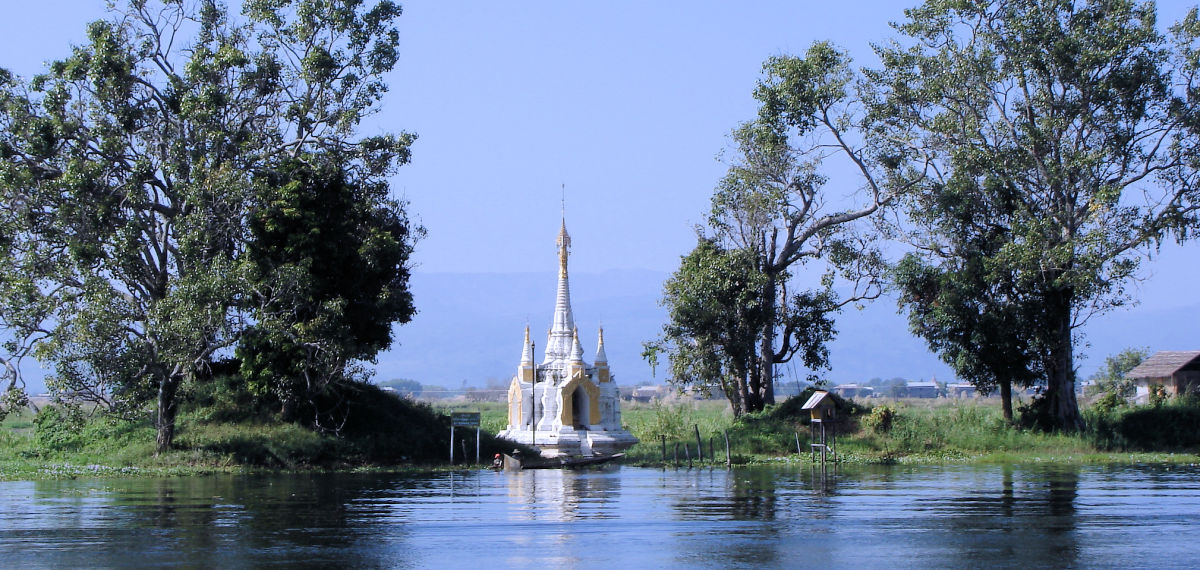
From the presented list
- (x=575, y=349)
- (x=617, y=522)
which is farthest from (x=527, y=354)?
(x=617, y=522)

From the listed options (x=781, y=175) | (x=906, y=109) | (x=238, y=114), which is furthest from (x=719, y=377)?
(x=238, y=114)

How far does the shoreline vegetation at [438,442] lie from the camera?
31812mm

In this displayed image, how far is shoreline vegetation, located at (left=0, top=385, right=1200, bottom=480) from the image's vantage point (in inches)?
1252

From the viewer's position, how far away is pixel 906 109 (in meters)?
39.2

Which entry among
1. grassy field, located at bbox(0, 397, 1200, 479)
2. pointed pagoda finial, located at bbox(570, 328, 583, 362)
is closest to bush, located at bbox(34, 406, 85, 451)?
grassy field, located at bbox(0, 397, 1200, 479)

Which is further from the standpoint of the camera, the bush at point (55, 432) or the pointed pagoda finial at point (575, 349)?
the pointed pagoda finial at point (575, 349)

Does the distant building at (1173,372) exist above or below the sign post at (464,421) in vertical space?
above

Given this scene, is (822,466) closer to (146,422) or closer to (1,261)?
(146,422)

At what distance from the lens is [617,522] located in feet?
63.5

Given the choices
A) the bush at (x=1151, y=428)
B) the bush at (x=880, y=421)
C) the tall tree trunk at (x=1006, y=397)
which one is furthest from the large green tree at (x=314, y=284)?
the bush at (x=1151, y=428)

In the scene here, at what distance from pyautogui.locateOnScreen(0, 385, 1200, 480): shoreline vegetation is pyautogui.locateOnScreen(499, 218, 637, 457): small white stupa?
6823 mm

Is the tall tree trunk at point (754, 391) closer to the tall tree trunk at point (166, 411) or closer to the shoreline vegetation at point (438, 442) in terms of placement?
the shoreline vegetation at point (438, 442)

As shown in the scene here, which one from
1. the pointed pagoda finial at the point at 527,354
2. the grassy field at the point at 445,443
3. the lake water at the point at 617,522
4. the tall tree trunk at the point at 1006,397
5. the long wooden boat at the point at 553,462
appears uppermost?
the pointed pagoda finial at the point at 527,354

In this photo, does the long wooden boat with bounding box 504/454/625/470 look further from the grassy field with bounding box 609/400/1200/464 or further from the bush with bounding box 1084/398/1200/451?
the bush with bounding box 1084/398/1200/451
